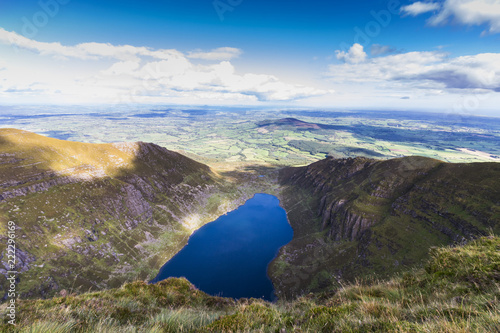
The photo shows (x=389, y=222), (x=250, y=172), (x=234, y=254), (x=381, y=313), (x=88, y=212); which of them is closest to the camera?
(x=381, y=313)

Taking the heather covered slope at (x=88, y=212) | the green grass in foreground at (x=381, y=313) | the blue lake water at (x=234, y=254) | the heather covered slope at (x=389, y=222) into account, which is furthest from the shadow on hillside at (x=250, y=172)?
the green grass in foreground at (x=381, y=313)

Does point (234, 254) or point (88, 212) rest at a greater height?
point (88, 212)

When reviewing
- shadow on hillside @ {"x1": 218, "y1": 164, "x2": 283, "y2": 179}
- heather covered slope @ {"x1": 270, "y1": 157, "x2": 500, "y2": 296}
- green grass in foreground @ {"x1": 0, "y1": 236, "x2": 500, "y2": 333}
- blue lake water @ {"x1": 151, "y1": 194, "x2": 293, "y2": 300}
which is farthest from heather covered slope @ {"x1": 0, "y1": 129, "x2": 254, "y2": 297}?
shadow on hillside @ {"x1": 218, "y1": 164, "x2": 283, "y2": 179}

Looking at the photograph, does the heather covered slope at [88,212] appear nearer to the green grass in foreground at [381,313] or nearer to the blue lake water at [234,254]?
the blue lake water at [234,254]

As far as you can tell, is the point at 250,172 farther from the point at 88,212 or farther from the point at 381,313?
the point at 381,313

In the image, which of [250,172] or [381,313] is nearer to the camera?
[381,313]

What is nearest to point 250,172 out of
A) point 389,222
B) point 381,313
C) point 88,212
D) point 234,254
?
point 234,254

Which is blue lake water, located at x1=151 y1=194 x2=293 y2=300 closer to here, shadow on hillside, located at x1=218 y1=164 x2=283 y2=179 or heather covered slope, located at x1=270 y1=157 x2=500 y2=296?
heather covered slope, located at x1=270 y1=157 x2=500 y2=296

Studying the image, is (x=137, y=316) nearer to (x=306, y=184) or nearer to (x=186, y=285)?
(x=186, y=285)
